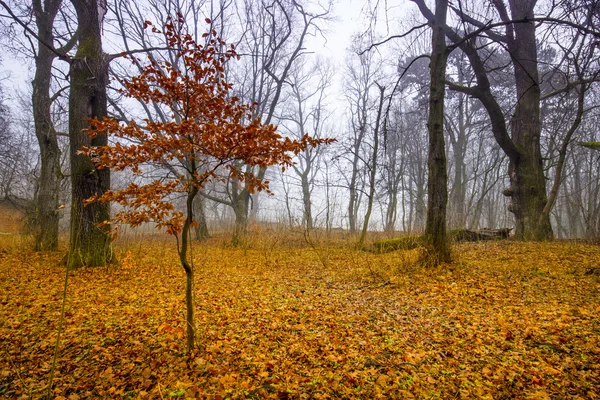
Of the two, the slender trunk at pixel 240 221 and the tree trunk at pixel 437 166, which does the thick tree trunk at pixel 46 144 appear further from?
the tree trunk at pixel 437 166

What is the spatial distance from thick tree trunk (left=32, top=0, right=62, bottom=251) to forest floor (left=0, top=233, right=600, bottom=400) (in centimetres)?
136

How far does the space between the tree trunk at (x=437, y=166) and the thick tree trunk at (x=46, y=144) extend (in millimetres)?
7453

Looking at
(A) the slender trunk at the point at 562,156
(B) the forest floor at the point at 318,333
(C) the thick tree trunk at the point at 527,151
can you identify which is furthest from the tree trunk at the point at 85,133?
(C) the thick tree trunk at the point at 527,151

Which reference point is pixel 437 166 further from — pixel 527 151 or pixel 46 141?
pixel 46 141

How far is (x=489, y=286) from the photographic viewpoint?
12.9 ft

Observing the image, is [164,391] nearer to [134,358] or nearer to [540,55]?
[134,358]

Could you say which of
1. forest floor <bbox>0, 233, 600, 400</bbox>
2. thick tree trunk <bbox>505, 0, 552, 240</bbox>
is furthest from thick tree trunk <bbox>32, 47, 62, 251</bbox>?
thick tree trunk <bbox>505, 0, 552, 240</bbox>

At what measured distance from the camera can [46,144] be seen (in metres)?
6.48

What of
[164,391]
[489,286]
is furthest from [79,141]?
[489,286]

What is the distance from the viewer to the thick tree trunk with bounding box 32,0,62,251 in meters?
6.08

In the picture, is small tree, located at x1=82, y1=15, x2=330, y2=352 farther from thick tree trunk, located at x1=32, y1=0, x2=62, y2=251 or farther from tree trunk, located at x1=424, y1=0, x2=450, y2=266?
thick tree trunk, located at x1=32, y1=0, x2=62, y2=251

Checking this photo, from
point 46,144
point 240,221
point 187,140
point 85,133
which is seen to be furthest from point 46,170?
point 187,140

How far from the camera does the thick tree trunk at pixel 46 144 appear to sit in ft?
19.9

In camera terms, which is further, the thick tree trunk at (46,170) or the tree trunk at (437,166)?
the thick tree trunk at (46,170)
